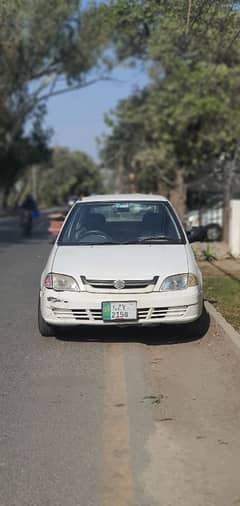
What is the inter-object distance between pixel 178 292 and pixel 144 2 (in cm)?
828

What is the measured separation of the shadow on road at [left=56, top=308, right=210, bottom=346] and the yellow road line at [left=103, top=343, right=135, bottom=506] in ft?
3.02

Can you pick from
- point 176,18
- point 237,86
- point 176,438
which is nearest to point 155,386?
point 176,438

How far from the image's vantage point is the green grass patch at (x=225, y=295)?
30.7 feet

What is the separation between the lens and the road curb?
783 cm

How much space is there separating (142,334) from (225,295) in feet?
9.12

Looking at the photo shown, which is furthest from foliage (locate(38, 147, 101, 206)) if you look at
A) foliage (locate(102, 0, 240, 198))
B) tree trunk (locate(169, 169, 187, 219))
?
tree trunk (locate(169, 169, 187, 219))

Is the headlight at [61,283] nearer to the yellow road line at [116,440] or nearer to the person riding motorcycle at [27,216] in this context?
the yellow road line at [116,440]

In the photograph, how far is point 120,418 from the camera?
568 cm

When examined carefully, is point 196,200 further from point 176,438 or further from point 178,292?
point 176,438

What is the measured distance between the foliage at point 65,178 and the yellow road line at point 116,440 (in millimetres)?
105124

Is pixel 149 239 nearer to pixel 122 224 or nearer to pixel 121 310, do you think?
pixel 122 224

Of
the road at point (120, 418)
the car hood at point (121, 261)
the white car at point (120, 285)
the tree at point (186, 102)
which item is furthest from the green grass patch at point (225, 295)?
the tree at point (186, 102)

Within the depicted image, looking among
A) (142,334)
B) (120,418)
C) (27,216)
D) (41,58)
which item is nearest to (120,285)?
(142,334)

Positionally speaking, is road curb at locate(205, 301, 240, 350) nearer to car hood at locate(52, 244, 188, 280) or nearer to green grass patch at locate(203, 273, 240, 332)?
green grass patch at locate(203, 273, 240, 332)
